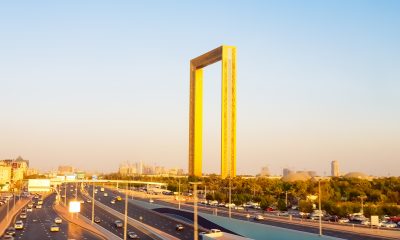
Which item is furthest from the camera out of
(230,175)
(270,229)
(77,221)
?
(230,175)

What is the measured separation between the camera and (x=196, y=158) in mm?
163250

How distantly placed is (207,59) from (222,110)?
1009 inches

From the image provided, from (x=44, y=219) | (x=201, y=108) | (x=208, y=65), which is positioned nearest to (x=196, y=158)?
(x=201, y=108)

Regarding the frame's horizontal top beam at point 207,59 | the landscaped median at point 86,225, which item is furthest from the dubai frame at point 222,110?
the landscaped median at point 86,225

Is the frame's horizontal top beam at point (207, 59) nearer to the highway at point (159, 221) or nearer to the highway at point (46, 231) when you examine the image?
the highway at point (159, 221)

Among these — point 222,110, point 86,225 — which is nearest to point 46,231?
point 86,225

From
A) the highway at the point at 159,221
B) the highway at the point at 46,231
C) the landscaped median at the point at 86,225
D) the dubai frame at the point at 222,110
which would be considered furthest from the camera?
the dubai frame at the point at 222,110

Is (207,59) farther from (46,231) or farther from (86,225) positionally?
(46,231)

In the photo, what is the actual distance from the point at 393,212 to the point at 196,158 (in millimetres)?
89110

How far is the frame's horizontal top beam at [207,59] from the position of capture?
518 ft

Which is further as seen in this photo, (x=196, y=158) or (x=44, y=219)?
(x=196, y=158)

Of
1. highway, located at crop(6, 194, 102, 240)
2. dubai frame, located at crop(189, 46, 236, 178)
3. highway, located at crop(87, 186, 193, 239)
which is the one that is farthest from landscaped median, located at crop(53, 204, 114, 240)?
dubai frame, located at crop(189, 46, 236, 178)

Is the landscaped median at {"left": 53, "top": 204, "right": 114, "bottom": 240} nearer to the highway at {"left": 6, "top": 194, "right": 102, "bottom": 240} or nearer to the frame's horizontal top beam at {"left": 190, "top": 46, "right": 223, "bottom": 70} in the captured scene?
the highway at {"left": 6, "top": 194, "right": 102, "bottom": 240}

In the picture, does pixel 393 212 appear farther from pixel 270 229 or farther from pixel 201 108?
pixel 201 108
